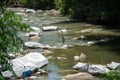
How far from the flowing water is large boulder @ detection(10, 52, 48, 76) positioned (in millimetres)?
373

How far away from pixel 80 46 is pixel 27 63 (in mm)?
5198

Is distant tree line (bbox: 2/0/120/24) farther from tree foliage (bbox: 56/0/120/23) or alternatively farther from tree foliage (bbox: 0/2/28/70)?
tree foliage (bbox: 0/2/28/70)

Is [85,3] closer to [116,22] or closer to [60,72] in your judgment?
[116,22]

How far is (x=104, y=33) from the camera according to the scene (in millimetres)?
21203

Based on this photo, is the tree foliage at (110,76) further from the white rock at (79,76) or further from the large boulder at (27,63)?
the large boulder at (27,63)

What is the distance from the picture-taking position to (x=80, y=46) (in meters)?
16.8

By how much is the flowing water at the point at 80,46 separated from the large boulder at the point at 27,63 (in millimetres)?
373

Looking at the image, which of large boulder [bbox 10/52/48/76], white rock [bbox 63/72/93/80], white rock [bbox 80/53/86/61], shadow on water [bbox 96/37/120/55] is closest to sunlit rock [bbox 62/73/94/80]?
white rock [bbox 63/72/93/80]

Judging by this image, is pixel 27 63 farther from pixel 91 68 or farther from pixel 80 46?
pixel 80 46

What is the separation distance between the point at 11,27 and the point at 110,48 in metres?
12.5

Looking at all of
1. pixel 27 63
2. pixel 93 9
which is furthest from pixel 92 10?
pixel 27 63

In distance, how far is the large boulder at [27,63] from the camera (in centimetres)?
1136

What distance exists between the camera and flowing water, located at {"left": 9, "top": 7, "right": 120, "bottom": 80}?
1278 cm

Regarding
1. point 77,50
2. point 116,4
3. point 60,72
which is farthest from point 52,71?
point 116,4
